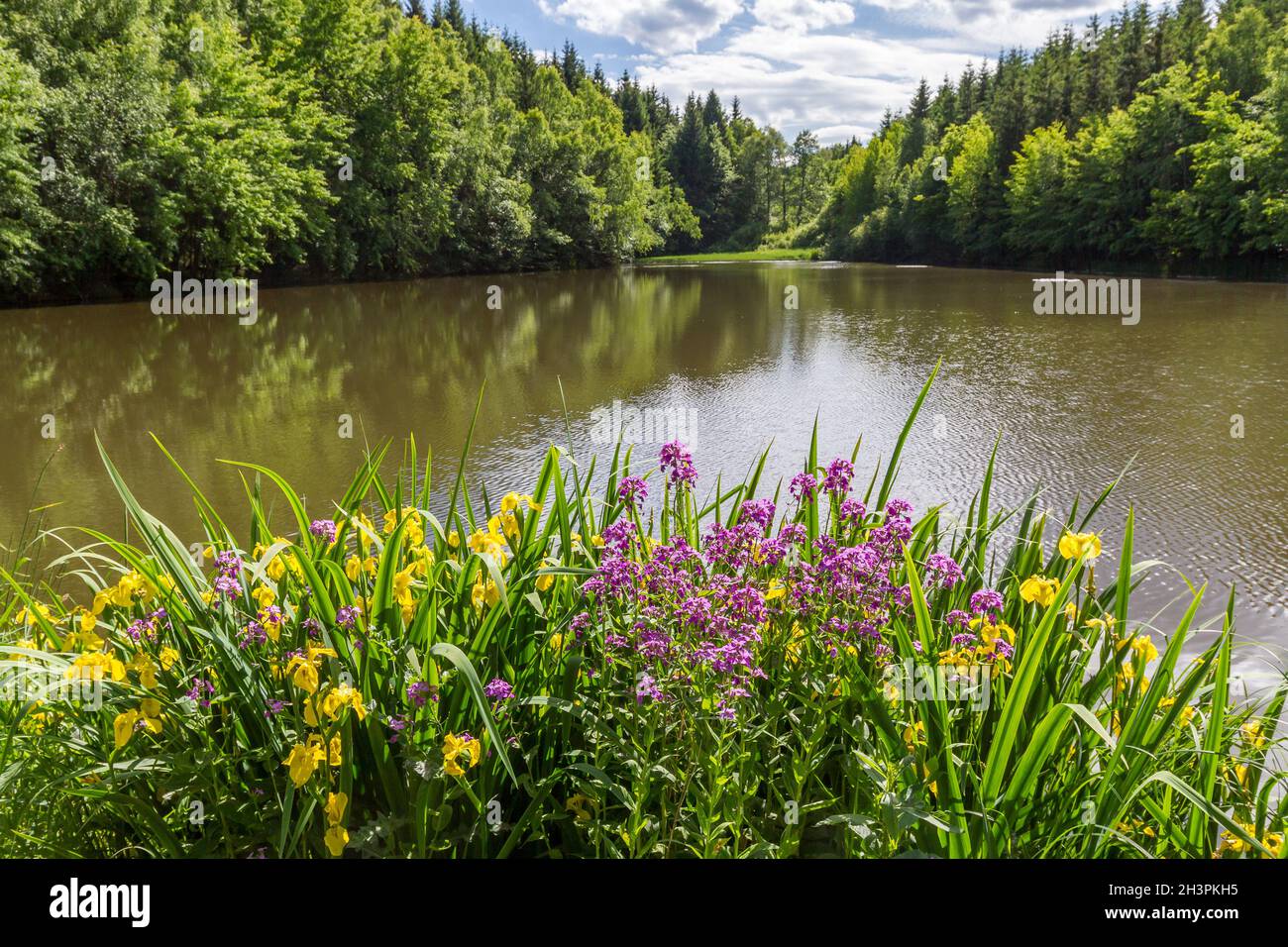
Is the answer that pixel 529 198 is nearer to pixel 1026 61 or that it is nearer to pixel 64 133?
pixel 64 133

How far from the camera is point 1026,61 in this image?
6738 centimetres

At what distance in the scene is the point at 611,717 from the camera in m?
2.11

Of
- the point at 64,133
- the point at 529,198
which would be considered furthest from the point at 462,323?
the point at 529,198

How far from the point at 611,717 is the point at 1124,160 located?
46.2 meters

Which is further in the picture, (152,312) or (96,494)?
(152,312)

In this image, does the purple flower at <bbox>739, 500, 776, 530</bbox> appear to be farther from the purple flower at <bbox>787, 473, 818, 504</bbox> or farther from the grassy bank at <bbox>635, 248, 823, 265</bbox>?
the grassy bank at <bbox>635, 248, 823, 265</bbox>

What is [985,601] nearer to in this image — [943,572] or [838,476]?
[943,572]

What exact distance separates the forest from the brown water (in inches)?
143

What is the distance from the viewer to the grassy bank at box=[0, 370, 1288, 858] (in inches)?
70.8

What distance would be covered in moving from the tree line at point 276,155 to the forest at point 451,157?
0.29 ft

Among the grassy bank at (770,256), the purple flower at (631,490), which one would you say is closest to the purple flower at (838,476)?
the purple flower at (631,490)

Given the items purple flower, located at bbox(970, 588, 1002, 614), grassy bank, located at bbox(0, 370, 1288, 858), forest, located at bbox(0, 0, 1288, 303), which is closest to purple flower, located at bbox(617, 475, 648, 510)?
grassy bank, located at bbox(0, 370, 1288, 858)

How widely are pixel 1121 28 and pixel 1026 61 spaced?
46.4 ft

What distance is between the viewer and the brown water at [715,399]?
23.3 ft
